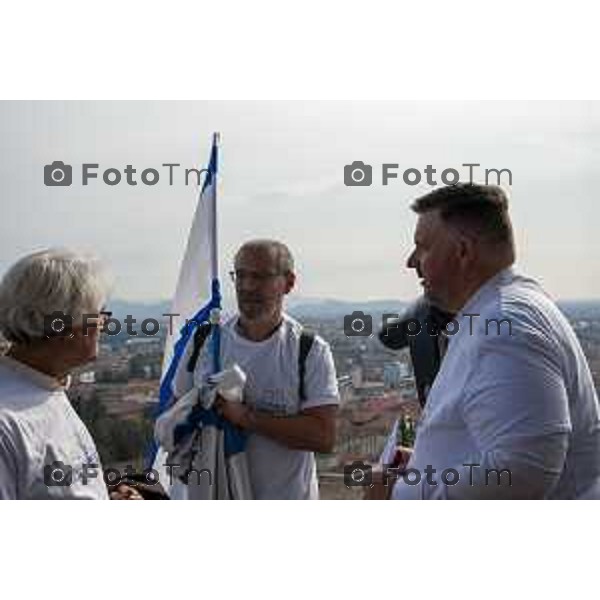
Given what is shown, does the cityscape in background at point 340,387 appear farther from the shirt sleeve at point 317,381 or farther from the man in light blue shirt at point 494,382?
the man in light blue shirt at point 494,382

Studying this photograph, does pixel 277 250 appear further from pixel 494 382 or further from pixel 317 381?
pixel 494 382

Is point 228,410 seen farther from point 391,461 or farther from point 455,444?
point 455,444

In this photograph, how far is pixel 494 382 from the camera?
1396 mm

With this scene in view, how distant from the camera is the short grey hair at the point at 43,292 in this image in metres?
1.47

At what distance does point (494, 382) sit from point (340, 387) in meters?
0.85

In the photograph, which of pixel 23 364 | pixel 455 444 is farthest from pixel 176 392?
pixel 455 444

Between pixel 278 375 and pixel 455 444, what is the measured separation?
2.42ft

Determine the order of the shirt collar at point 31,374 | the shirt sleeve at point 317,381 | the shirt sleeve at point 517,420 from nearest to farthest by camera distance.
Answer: the shirt sleeve at point 517,420 < the shirt collar at point 31,374 < the shirt sleeve at point 317,381

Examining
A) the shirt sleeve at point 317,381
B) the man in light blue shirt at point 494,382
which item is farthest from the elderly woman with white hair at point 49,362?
the shirt sleeve at point 317,381

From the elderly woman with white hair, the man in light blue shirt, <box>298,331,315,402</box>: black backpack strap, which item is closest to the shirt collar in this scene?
the elderly woman with white hair

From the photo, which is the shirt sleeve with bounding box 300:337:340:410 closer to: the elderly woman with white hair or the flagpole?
the flagpole

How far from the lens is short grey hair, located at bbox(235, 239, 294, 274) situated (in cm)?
220

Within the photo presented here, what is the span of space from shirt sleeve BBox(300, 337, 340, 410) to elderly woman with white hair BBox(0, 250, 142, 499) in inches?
27.4

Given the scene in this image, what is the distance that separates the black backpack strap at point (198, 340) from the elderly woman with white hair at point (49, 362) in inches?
24.4
